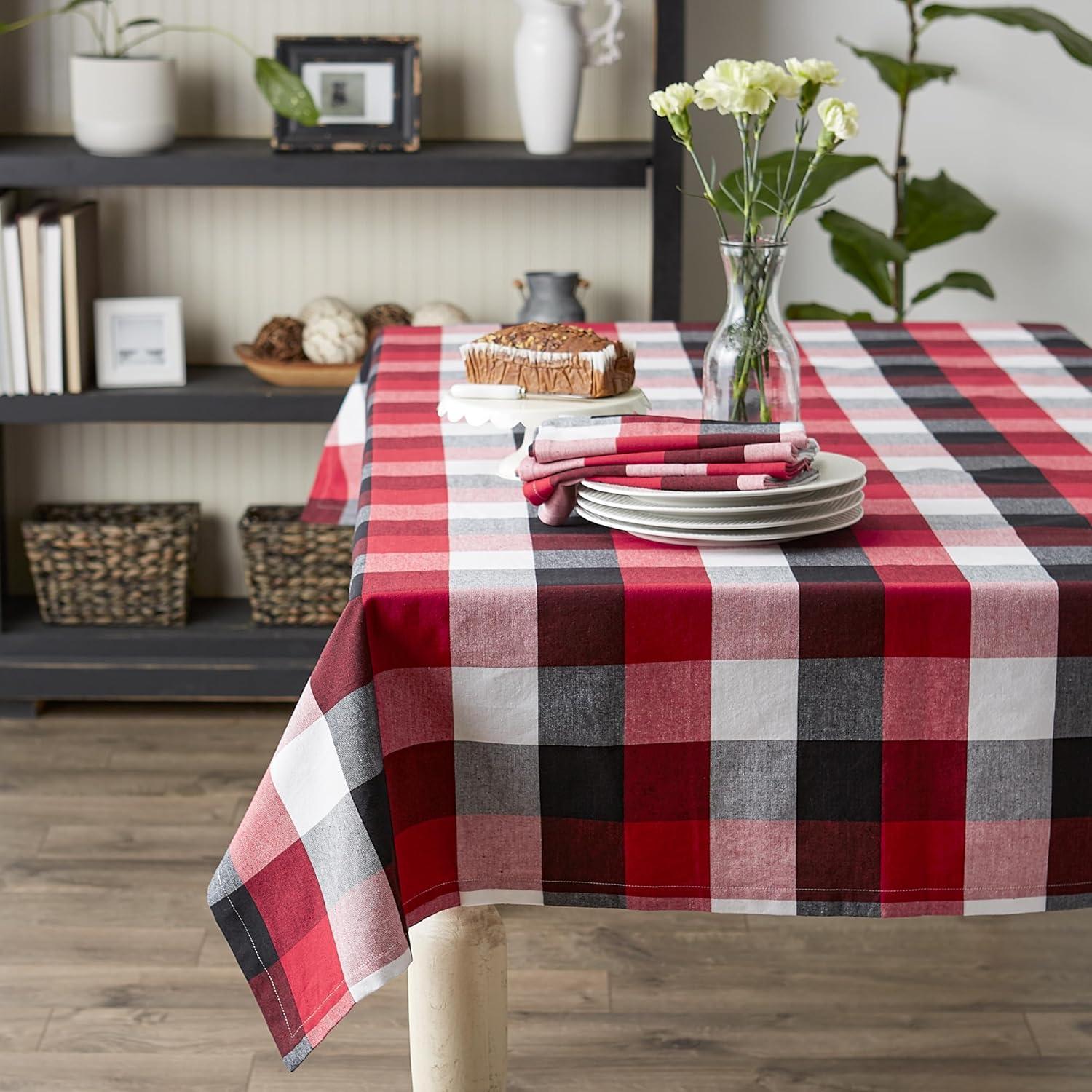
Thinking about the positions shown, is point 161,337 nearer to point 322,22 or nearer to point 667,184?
point 322,22

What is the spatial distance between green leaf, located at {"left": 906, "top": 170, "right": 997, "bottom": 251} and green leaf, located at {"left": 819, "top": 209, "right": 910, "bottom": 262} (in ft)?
A: 0.33

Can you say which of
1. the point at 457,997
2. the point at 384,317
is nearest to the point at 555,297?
the point at 384,317

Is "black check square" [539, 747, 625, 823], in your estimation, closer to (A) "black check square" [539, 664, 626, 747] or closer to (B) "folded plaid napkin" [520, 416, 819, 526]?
(A) "black check square" [539, 664, 626, 747]

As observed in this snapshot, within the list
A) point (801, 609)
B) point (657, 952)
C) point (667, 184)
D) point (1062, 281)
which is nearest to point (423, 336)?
point (667, 184)

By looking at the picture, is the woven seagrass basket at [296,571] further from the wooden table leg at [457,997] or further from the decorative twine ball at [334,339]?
the wooden table leg at [457,997]

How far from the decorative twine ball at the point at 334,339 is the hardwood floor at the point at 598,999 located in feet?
2.95

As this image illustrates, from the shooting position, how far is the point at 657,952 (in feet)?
6.80

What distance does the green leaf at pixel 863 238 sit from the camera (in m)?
2.65

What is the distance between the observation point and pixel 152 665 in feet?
9.25

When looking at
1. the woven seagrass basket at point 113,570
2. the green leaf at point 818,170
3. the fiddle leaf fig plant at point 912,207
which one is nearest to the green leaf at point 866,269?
the fiddle leaf fig plant at point 912,207

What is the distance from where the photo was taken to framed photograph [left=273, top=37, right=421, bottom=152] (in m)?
2.69

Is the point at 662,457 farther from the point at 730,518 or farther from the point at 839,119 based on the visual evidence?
the point at 839,119

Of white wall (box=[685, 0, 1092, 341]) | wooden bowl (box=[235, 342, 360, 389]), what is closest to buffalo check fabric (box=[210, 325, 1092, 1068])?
wooden bowl (box=[235, 342, 360, 389])

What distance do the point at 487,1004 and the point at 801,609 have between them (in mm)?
513
